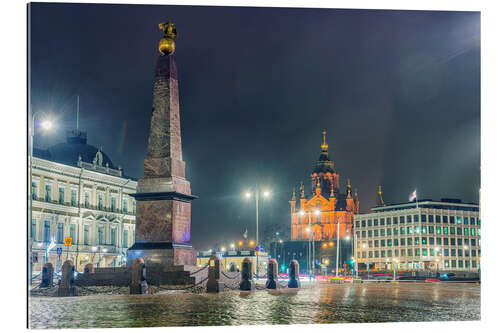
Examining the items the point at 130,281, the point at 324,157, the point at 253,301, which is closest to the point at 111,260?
the point at 130,281

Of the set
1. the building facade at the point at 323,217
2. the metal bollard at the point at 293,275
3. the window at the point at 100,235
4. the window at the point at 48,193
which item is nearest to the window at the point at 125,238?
the window at the point at 100,235

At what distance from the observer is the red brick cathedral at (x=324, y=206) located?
150 m

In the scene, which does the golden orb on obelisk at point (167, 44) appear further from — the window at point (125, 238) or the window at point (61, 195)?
the window at point (125, 238)

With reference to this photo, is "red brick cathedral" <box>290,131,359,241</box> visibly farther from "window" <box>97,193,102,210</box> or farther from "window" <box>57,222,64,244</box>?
"window" <box>57,222,64,244</box>

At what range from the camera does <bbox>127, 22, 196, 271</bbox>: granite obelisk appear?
73.0ft

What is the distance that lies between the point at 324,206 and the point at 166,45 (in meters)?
133

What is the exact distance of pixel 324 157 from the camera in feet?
543

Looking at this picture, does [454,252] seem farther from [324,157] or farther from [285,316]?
[285,316]

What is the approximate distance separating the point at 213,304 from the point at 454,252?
94775mm

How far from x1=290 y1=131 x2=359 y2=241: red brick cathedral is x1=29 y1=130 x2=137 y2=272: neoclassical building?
278 ft

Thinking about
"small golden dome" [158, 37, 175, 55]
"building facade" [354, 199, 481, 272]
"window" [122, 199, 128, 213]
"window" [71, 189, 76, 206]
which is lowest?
"building facade" [354, 199, 481, 272]

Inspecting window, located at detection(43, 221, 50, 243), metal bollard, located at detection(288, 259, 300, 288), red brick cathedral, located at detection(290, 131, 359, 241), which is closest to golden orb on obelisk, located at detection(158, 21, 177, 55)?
metal bollard, located at detection(288, 259, 300, 288)

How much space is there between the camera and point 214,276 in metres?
22.8

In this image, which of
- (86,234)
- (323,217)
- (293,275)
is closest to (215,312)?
(293,275)
